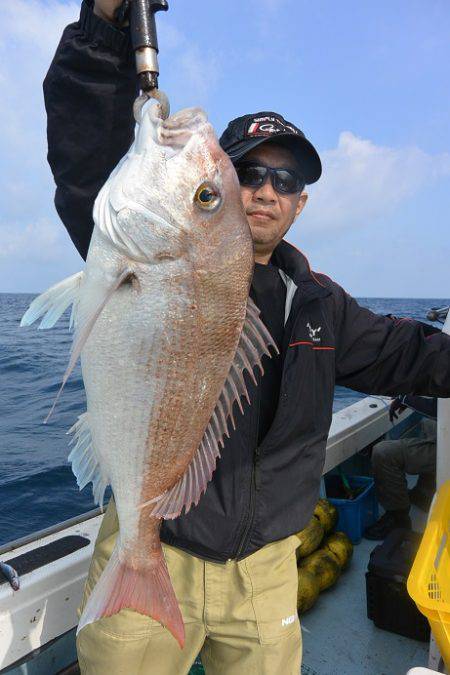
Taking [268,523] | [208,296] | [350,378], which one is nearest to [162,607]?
[268,523]

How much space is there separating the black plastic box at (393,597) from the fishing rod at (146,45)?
3.32m

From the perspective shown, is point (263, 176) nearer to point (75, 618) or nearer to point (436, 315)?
point (75, 618)

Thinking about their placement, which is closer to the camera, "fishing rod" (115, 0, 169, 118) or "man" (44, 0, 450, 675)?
"fishing rod" (115, 0, 169, 118)

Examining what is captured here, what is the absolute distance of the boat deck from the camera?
3449 mm

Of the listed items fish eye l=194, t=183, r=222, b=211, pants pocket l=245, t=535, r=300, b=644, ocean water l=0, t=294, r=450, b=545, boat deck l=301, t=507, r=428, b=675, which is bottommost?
boat deck l=301, t=507, r=428, b=675

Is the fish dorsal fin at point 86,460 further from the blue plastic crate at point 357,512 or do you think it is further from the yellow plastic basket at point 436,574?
the blue plastic crate at point 357,512

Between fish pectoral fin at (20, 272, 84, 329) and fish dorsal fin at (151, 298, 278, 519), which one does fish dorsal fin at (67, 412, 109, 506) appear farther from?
fish pectoral fin at (20, 272, 84, 329)

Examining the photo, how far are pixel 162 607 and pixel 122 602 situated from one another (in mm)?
145

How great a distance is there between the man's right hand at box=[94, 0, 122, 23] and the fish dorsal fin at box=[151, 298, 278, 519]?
3.68 feet

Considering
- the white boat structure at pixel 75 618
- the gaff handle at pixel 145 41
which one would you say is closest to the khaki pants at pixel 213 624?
the white boat structure at pixel 75 618

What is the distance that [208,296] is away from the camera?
1.79 m

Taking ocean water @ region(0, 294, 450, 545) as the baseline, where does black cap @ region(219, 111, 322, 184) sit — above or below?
above

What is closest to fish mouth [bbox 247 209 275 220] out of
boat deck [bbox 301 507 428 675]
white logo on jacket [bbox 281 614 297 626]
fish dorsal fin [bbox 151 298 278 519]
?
fish dorsal fin [bbox 151 298 278 519]

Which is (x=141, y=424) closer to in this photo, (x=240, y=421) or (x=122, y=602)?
(x=240, y=421)
